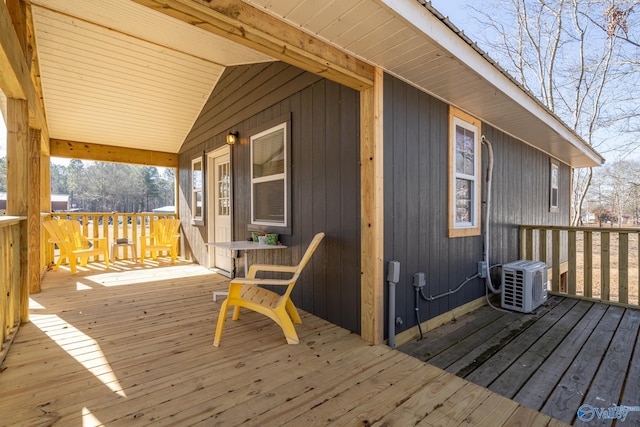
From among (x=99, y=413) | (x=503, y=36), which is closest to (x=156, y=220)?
(x=99, y=413)

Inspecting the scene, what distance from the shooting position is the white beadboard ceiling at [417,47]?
1.80 meters

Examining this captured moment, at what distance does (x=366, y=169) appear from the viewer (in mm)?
2459

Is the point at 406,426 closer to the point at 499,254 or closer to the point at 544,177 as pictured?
the point at 499,254

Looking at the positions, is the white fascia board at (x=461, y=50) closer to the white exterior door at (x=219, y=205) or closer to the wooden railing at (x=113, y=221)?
the white exterior door at (x=219, y=205)

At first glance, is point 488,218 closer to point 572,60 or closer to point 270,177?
point 270,177

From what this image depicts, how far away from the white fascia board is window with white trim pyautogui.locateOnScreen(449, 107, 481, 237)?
0.53 m

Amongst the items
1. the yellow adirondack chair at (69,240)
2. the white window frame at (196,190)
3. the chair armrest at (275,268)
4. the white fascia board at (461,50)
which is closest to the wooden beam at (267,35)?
the white fascia board at (461,50)

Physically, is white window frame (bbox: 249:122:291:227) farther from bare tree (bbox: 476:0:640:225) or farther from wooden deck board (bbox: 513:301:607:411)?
bare tree (bbox: 476:0:640:225)

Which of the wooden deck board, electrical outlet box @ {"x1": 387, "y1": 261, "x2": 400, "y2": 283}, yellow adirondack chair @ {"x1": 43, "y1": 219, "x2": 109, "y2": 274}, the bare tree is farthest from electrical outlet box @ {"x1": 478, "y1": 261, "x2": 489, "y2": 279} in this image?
the bare tree

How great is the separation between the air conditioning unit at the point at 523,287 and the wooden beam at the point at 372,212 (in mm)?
2073

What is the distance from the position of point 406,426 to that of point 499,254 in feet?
11.1

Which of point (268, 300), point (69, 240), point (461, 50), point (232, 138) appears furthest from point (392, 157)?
point (69, 240)

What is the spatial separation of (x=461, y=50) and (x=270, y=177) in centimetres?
240

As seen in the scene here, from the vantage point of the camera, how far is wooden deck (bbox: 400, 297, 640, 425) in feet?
6.01
